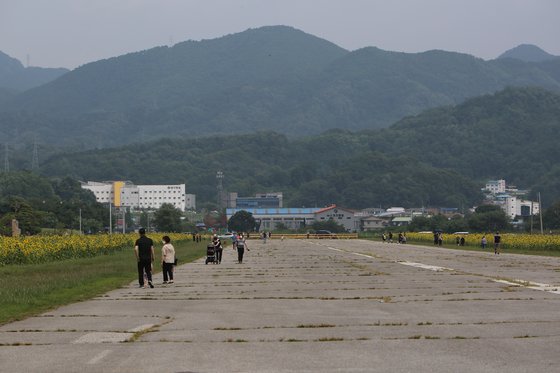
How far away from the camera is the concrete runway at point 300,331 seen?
44.4 feet

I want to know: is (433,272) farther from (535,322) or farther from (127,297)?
(535,322)

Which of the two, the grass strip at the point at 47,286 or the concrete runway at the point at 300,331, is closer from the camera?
the concrete runway at the point at 300,331

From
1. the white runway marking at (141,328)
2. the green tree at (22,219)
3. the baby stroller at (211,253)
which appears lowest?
the white runway marking at (141,328)

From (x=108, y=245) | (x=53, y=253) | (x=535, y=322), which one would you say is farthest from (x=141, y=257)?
(x=108, y=245)

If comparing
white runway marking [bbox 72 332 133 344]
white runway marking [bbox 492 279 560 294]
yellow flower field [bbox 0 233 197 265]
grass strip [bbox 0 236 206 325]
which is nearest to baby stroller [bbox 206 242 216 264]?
grass strip [bbox 0 236 206 325]

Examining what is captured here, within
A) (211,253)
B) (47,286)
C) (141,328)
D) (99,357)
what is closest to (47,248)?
(211,253)

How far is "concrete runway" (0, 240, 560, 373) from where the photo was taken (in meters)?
13.5

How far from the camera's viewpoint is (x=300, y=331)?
57.7 feet

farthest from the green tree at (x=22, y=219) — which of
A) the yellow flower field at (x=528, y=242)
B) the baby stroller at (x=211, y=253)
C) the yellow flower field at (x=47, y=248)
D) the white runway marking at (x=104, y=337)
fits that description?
the white runway marking at (x=104, y=337)

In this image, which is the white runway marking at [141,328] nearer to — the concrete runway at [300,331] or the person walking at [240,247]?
the concrete runway at [300,331]

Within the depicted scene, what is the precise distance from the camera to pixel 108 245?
75000 mm

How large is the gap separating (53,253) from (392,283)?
30391 millimetres

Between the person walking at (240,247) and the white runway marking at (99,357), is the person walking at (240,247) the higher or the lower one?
the higher one

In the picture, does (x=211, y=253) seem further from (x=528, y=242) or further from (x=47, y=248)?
(x=528, y=242)
